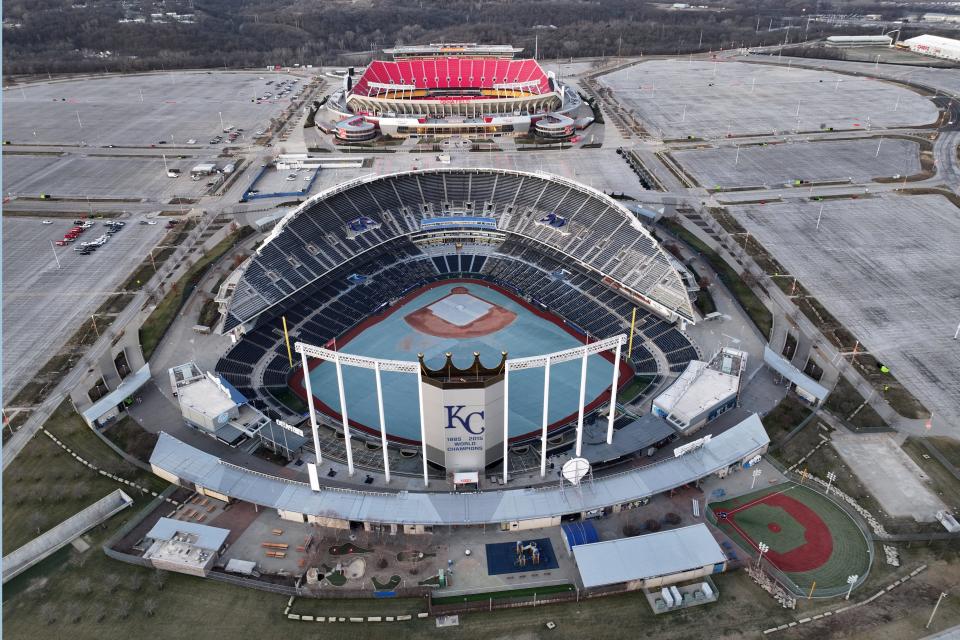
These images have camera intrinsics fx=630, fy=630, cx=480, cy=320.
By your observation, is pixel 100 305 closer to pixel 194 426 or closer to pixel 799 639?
pixel 194 426

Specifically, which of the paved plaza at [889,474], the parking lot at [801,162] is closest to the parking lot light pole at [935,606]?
the paved plaza at [889,474]

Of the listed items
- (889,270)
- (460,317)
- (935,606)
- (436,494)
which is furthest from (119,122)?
(935,606)

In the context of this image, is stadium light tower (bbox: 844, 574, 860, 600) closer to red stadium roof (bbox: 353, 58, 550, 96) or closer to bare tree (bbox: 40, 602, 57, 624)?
bare tree (bbox: 40, 602, 57, 624)

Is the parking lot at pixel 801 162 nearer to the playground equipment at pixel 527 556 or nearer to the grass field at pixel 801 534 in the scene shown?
the grass field at pixel 801 534

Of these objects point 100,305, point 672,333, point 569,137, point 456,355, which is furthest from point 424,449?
point 569,137

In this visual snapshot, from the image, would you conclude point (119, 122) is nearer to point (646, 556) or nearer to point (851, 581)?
point (646, 556)
